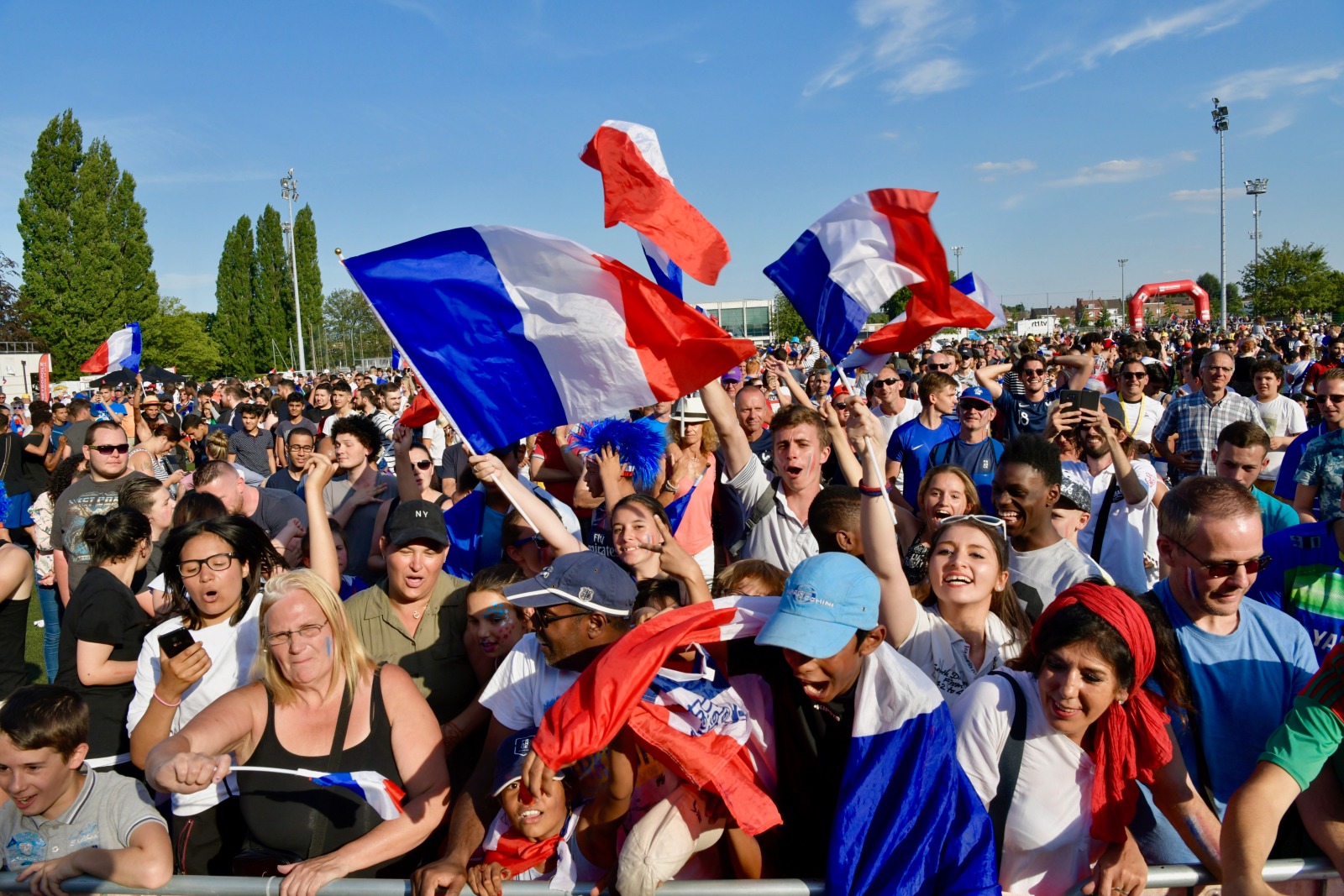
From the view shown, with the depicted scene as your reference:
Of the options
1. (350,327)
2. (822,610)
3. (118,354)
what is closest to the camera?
(822,610)

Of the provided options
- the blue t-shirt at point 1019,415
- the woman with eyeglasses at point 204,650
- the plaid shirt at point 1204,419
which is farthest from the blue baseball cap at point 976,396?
the woman with eyeglasses at point 204,650

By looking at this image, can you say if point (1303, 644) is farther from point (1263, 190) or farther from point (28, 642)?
point (1263, 190)

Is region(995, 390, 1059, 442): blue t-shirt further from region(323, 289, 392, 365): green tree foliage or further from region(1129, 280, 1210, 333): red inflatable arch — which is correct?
region(323, 289, 392, 365): green tree foliage

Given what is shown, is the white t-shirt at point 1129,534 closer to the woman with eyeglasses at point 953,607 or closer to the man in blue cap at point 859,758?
the woman with eyeglasses at point 953,607

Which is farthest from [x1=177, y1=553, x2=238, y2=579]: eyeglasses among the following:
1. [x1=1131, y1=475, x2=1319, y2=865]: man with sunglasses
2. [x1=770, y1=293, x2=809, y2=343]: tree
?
[x1=770, y1=293, x2=809, y2=343]: tree

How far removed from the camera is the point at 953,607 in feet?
10.4

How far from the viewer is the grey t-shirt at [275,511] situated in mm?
5707

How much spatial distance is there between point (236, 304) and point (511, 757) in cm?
6673

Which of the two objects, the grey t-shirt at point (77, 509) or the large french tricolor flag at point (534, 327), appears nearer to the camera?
the large french tricolor flag at point (534, 327)

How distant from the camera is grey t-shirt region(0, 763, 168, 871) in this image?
2.86 metres

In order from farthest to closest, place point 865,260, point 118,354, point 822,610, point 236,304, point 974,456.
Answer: point 236,304, point 118,354, point 974,456, point 865,260, point 822,610

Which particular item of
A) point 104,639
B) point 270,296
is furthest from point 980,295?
point 270,296

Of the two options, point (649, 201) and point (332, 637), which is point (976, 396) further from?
point (332, 637)

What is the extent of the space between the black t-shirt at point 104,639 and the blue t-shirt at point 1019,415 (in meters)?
6.08
